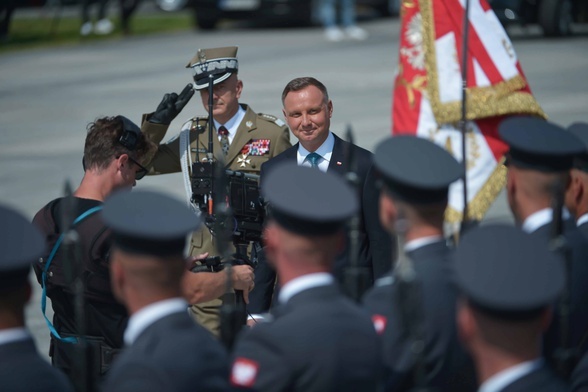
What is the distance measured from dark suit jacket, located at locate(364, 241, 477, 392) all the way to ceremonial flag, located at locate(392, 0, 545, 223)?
11.5ft

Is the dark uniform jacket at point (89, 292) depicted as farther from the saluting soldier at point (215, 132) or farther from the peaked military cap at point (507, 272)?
the peaked military cap at point (507, 272)

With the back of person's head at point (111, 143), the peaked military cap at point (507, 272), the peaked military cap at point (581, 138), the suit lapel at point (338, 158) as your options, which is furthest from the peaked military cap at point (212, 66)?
the peaked military cap at point (507, 272)

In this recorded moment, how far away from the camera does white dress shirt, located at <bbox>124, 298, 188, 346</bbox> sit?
3.21m

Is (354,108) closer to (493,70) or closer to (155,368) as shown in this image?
Result: (493,70)

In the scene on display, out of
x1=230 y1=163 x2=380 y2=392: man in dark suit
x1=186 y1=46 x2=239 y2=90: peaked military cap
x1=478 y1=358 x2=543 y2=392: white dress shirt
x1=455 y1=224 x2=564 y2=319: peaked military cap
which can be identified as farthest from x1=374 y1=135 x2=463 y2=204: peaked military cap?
x1=186 y1=46 x2=239 y2=90: peaked military cap

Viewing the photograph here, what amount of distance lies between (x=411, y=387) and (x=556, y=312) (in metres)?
0.55

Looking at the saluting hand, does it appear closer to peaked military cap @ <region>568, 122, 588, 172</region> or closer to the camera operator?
the camera operator

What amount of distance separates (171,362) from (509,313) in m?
0.90

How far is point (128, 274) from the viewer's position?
3215mm

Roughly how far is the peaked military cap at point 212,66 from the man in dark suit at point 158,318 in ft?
8.93

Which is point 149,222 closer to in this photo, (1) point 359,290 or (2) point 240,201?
(1) point 359,290

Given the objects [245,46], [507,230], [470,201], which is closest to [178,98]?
[470,201]

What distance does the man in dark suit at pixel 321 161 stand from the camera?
17.1 ft

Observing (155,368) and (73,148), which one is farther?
(73,148)
